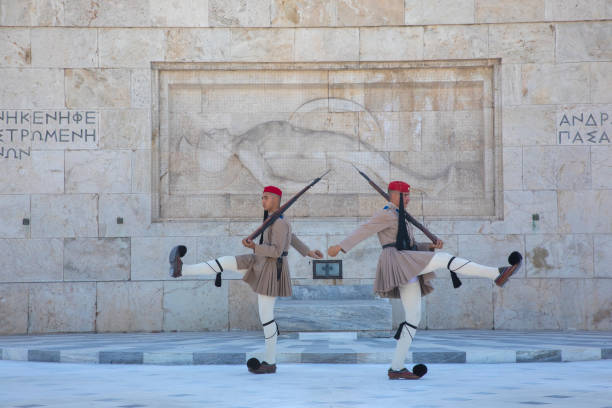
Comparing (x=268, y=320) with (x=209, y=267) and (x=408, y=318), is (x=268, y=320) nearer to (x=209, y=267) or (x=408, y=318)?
(x=209, y=267)

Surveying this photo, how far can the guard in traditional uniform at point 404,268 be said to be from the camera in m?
7.29

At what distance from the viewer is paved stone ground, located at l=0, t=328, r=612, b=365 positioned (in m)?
8.65

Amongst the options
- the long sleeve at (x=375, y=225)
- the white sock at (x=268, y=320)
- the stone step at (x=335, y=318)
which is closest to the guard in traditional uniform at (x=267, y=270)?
the white sock at (x=268, y=320)

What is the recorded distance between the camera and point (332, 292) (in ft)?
38.9

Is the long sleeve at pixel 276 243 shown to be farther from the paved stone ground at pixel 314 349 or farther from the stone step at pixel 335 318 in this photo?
the stone step at pixel 335 318

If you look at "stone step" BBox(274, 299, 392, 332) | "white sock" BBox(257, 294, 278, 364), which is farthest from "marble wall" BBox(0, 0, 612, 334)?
"white sock" BBox(257, 294, 278, 364)

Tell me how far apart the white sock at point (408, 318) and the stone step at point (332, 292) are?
4360 mm

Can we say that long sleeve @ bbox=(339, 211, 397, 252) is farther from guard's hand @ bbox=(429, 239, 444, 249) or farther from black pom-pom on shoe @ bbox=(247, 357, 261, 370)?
black pom-pom on shoe @ bbox=(247, 357, 261, 370)

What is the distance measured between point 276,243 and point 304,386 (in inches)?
61.0

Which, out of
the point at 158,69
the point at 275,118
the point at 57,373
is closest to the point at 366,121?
the point at 275,118

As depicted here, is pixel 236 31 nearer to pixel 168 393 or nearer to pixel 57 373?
pixel 57 373

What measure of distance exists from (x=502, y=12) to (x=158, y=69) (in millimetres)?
5108

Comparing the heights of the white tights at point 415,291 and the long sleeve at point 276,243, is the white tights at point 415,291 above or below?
below

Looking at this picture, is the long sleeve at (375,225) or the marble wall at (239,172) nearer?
the long sleeve at (375,225)
